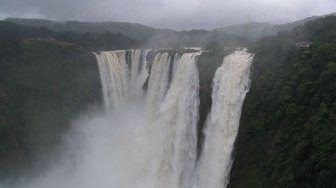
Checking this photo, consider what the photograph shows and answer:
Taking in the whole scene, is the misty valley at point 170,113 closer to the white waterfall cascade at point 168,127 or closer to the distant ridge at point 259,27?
the white waterfall cascade at point 168,127

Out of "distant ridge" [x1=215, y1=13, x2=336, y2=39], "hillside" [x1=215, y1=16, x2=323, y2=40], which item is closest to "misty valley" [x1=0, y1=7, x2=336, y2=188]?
"hillside" [x1=215, y1=16, x2=323, y2=40]

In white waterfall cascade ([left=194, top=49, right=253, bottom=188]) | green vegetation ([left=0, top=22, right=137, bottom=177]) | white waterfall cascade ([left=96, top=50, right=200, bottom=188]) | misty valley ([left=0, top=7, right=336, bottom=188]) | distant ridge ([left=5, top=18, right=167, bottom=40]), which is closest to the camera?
misty valley ([left=0, top=7, right=336, bottom=188])

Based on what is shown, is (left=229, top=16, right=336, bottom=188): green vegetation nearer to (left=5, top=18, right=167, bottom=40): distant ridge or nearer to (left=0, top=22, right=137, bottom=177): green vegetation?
(left=0, top=22, right=137, bottom=177): green vegetation

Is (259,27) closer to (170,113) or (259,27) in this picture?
(259,27)

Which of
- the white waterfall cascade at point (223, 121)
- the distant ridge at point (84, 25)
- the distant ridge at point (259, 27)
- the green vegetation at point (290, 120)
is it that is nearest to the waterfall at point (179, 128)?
the white waterfall cascade at point (223, 121)

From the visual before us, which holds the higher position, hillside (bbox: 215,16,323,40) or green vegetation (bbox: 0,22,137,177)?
Answer: hillside (bbox: 215,16,323,40)

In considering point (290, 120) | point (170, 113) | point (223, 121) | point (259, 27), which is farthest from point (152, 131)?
point (259, 27)

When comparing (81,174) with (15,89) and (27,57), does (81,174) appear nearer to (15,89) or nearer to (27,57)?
(15,89)
